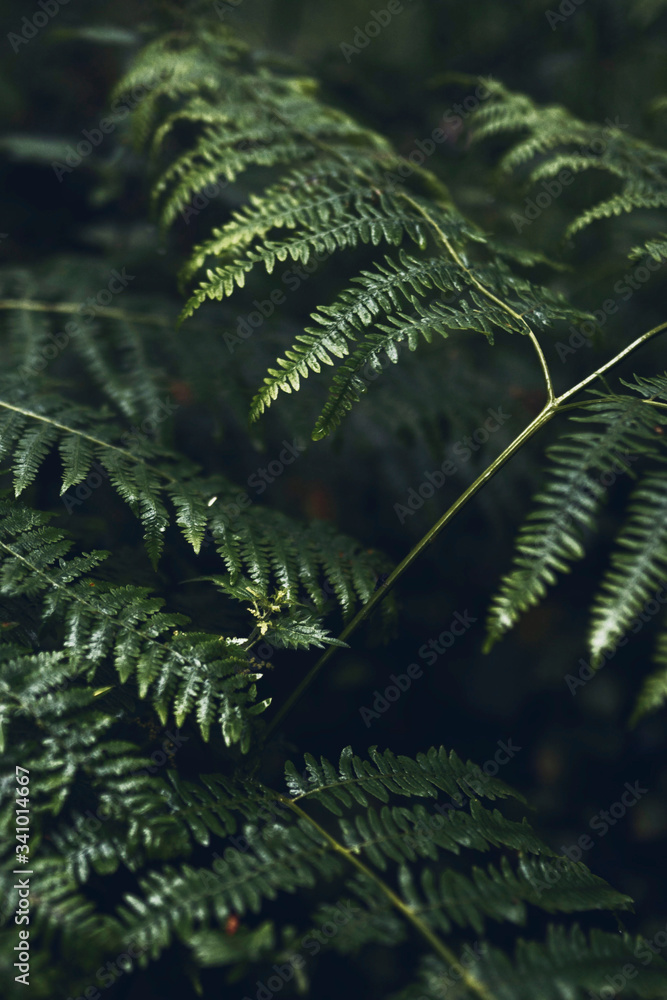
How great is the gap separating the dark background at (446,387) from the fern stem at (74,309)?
0.27 meters

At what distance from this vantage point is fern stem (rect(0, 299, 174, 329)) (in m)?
2.12

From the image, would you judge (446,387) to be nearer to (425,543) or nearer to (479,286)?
(479,286)

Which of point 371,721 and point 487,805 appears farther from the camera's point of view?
point 371,721

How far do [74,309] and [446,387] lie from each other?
1.31 metres

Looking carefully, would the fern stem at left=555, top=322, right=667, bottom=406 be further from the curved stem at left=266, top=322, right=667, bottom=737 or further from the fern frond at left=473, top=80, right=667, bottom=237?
the fern frond at left=473, top=80, right=667, bottom=237

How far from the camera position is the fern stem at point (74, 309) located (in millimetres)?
2121

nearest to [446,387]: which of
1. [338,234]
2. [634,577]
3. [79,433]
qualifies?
[338,234]

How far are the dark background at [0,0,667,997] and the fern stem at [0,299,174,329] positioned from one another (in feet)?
0.89

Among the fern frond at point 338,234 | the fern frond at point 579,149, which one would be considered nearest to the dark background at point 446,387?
the fern frond at point 579,149

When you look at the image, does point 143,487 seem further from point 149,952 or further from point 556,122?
point 556,122

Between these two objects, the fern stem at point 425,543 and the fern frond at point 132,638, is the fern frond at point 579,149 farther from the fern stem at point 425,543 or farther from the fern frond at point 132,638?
the fern frond at point 132,638

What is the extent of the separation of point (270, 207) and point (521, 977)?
150cm

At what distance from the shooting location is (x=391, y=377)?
89.4 inches

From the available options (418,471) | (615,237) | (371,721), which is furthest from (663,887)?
(615,237)
